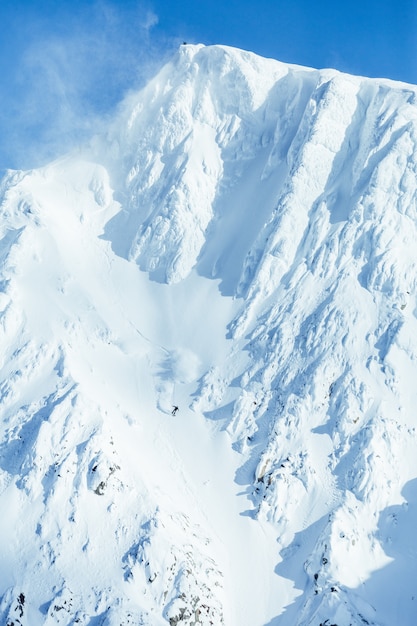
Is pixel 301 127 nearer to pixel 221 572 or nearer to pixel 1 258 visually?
pixel 1 258

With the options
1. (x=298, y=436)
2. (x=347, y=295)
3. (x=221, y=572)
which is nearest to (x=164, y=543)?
(x=221, y=572)

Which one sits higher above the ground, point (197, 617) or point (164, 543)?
point (164, 543)

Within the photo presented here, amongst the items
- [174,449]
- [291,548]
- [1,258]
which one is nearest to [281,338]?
[174,449]

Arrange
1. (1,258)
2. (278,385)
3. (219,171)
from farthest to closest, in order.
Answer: (219,171)
(1,258)
(278,385)

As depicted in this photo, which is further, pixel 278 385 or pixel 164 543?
pixel 278 385

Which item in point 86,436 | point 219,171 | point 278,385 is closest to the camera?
point 86,436

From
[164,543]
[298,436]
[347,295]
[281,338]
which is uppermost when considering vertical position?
[347,295]

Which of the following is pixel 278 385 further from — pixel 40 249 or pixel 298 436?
pixel 40 249
